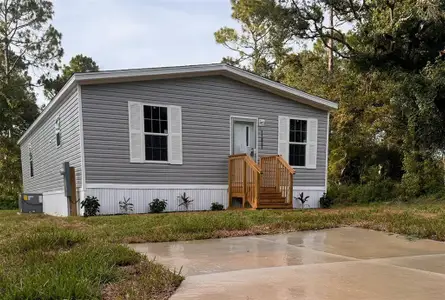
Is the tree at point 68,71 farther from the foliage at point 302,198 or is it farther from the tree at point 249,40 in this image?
the foliage at point 302,198

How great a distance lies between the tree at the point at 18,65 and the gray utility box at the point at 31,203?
8744mm

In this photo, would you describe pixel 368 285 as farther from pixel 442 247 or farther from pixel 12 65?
pixel 12 65

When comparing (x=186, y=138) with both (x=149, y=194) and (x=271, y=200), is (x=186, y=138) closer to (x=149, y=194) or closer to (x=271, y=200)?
(x=149, y=194)

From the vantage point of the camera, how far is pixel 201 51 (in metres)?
25.8

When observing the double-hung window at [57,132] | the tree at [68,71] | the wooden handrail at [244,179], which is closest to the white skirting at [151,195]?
the wooden handrail at [244,179]

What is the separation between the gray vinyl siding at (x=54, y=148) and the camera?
8312mm

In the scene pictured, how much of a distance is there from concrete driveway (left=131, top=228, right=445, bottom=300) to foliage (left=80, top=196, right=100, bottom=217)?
4.19 meters

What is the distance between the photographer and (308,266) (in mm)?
3088

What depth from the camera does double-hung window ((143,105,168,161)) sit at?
8.58m

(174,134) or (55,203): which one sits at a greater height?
(174,134)

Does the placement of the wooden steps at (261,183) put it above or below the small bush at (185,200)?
above

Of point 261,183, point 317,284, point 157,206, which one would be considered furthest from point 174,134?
point 317,284

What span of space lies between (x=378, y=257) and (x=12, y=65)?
2714 centimetres

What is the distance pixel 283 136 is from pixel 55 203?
7.17 m
